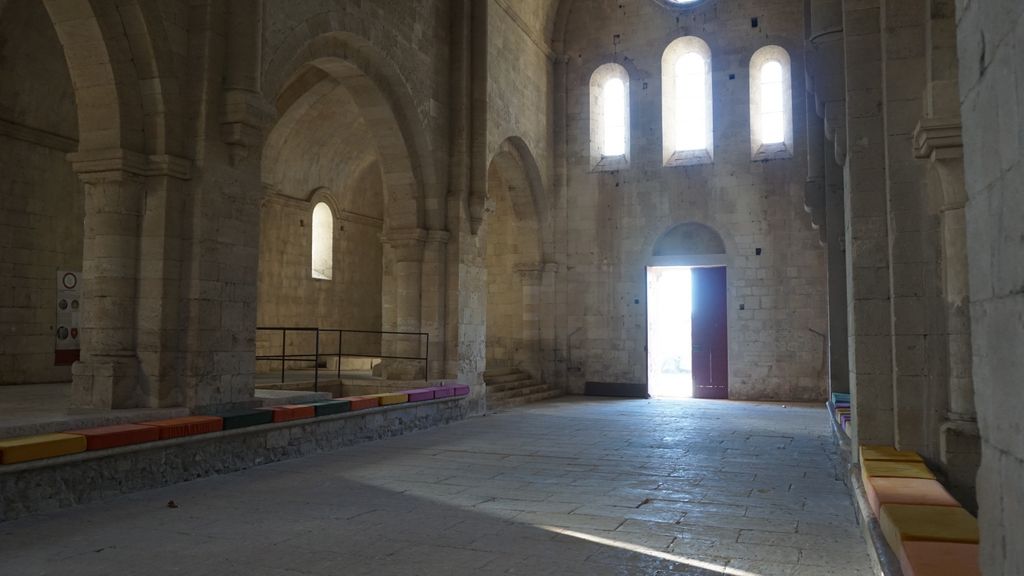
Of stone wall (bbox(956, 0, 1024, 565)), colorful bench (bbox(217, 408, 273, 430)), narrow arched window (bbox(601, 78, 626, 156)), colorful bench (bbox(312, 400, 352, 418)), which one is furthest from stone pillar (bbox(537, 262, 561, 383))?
stone wall (bbox(956, 0, 1024, 565))

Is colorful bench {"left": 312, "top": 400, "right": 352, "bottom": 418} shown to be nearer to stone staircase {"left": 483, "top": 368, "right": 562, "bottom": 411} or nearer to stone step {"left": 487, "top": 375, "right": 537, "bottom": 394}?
stone staircase {"left": 483, "top": 368, "right": 562, "bottom": 411}

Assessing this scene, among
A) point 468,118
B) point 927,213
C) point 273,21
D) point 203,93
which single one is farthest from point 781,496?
point 468,118

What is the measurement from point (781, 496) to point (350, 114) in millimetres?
11875

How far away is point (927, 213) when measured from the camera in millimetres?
5324

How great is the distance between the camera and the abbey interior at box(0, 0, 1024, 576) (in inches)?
171

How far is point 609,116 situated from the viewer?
16938 millimetres

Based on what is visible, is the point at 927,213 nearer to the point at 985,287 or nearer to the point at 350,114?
the point at 985,287

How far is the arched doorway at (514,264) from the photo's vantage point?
15.9 meters

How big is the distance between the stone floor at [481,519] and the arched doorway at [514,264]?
7932 millimetres

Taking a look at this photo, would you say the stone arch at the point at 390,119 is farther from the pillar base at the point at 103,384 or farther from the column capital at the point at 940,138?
the column capital at the point at 940,138

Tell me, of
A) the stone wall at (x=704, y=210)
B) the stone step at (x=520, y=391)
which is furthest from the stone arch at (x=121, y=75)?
the stone wall at (x=704, y=210)

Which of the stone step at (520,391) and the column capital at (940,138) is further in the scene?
the stone step at (520,391)

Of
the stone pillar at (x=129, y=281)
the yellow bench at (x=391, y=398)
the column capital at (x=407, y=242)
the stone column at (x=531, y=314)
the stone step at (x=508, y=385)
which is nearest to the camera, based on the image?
the stone pillar at (x=129, y=281)

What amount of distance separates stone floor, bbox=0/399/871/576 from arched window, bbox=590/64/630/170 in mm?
9263
